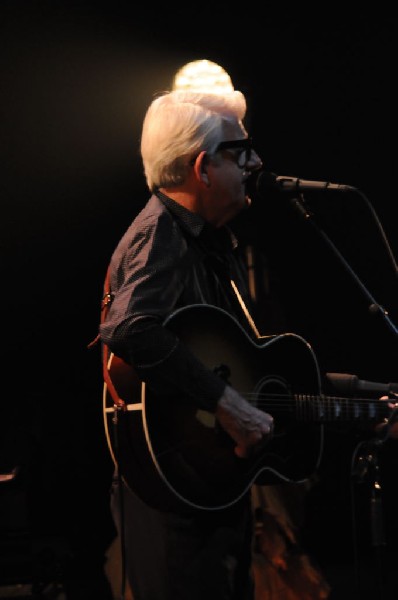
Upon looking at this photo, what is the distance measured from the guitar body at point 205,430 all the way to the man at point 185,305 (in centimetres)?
3

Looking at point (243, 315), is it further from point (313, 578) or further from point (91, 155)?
point (313, 578)

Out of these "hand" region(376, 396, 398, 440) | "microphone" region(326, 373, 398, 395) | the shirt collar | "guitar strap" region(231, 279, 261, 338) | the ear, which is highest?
the ear

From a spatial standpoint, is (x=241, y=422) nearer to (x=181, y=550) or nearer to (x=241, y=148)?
(x=181, y=550)

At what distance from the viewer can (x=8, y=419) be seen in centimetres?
318

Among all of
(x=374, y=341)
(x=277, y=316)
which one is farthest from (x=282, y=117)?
(x=374, y=341)

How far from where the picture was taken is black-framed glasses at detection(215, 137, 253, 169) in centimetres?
212

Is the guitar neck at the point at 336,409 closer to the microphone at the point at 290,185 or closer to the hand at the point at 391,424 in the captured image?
the hand at the point at 391,424

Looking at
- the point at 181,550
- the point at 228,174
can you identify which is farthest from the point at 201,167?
the point at 181,550

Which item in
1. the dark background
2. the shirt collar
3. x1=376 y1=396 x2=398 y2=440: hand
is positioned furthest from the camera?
the dark background

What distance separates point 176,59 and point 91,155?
636 millimetres

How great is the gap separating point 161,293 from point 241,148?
0.59 meters

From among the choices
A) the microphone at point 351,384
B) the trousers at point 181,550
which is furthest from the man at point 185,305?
the microphone at point 351,384

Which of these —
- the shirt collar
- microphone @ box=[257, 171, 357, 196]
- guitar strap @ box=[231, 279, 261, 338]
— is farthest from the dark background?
the shirt collar

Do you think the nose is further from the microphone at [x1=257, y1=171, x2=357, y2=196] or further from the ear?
the ear
